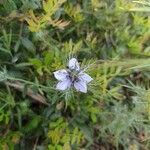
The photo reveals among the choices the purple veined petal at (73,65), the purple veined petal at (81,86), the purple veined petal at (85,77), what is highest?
the purple veined petal at (73,65)

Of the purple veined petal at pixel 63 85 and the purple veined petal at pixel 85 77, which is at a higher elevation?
the purple veined petal at pixel 85 77

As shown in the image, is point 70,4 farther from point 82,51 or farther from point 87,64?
point 87,64

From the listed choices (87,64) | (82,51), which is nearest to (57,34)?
(82,51)

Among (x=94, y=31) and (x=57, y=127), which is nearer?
(x=57, y=127)
